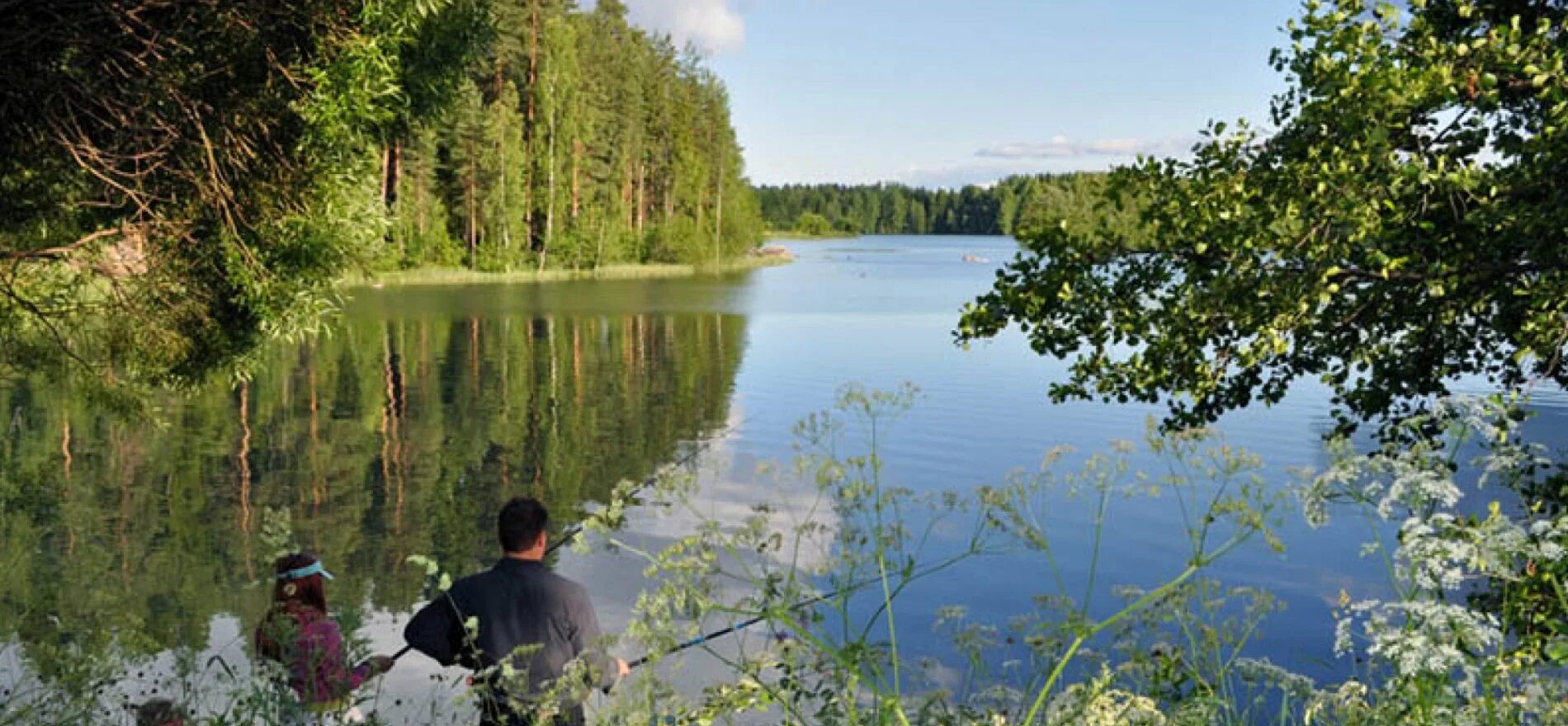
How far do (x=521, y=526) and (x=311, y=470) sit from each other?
45.0 ft

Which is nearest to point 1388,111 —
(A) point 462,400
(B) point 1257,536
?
(B) point 1257,536

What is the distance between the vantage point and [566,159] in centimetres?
7088

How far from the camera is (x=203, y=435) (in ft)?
65.8

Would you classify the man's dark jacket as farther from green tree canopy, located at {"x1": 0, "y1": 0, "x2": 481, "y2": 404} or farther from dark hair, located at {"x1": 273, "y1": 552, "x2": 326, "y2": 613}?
green tree canopy, located at {"x1": 0, "y1": 0, "x2": 481, "y2": 404}

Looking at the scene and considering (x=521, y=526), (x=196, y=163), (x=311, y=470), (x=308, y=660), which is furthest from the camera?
(x=311, y=470)

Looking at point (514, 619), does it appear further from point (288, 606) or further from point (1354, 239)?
point (1354, 239)

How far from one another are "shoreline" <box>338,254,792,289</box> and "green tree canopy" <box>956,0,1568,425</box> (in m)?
42.7

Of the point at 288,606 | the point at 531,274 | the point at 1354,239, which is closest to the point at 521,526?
the point at 288,606

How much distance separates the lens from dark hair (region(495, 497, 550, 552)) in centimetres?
528

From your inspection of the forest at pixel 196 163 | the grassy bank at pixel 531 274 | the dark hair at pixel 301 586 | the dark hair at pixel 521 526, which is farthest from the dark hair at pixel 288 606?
the grassy bank at pixel 531 274

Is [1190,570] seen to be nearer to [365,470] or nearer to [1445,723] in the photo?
[1445,723]

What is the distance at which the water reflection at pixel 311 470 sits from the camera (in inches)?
454

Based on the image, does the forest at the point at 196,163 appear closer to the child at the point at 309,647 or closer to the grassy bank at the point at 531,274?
the child at the point at 309,647

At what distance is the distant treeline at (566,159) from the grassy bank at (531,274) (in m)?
0.92
